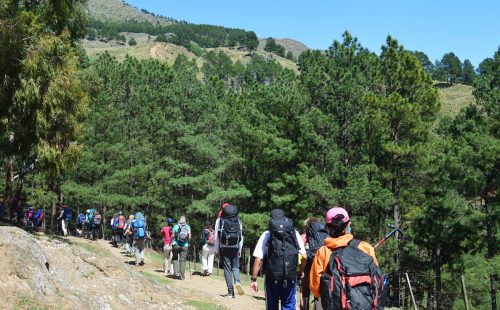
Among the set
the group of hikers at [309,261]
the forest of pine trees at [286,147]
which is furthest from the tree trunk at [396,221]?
the group of hikers at [309,261]

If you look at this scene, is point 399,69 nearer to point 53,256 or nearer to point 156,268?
point 156,268

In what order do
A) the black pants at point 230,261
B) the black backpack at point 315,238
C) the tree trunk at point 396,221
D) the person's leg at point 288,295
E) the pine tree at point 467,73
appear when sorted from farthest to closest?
the pine tree at point 467,73
the tree trunk at point 396,221
the black pants at point 230,261
the black backpack at point 315,238
the person's leg at point 288,295

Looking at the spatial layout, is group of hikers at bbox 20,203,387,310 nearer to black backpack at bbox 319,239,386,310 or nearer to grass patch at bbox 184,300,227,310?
black backpack at bbox 319,239,386,310

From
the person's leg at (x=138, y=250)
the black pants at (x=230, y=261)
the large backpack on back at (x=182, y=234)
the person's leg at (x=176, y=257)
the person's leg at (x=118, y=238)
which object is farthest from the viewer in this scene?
the person's leg at (x=118, y=238)

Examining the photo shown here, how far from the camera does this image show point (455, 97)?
10281 cm

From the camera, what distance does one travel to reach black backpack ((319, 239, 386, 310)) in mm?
3670

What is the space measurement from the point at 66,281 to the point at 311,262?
4.48 metres

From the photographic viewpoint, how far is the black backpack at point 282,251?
6016mm

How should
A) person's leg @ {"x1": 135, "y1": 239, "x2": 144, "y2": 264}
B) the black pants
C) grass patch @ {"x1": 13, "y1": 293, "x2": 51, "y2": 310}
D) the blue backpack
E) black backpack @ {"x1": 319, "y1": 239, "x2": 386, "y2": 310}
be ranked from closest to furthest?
black backpack @ {"x1": 319, "y1": 239, "x2": 386, "y2": 310} → grass patch @ {"x1": 13, "y1": 293, "x2": 51, "y2": 310} → the black pants → the blue backpack → person's leg @ {"x1": 135, "y1": 239, "x2": 144, "y2": 264}

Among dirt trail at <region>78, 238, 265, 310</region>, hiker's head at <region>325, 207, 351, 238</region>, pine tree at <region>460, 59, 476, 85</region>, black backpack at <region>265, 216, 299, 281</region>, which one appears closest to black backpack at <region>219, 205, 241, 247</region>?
dirt trail at <region>78, 238, 265, 310</region>

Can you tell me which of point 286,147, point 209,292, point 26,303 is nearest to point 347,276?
point 26,303

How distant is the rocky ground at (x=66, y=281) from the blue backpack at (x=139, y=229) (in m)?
4.17

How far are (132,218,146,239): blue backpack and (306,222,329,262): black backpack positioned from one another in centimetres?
905

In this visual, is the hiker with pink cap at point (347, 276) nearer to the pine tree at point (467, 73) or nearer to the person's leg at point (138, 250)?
the person's leg at point (138, 250)
